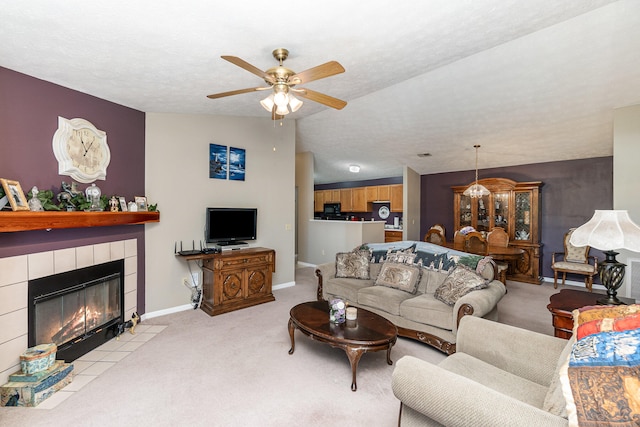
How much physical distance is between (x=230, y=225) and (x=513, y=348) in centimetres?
364

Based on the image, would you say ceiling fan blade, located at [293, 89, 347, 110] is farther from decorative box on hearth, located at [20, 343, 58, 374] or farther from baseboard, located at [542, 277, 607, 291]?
baseboard, located at [542, 277, 607, 291]

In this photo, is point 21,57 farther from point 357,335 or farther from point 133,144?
point 357,335

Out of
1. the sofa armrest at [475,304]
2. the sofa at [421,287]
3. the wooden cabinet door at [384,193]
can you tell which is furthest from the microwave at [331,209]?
the sofa armrest at [475,304]

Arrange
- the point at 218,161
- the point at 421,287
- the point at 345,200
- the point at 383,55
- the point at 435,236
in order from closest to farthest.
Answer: the point at 383,55 < the point at 421,287 < the point at 218,161 < the point at 435,236 < the point at 345,200

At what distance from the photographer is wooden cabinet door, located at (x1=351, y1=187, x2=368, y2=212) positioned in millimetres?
8547

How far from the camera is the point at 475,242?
5.10 m

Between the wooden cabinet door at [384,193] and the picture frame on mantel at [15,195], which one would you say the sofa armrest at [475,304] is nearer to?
the picture frame on mantel at [15,195]

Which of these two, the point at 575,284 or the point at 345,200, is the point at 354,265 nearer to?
the point at 575,284

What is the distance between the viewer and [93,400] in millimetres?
2139

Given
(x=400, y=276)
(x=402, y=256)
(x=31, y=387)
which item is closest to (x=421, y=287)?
(x=400, y=276)

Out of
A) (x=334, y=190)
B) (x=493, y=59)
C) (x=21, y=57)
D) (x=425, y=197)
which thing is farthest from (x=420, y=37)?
(x=334, y=190)

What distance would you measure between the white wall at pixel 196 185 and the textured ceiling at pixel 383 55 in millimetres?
333

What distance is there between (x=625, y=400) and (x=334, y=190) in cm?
844

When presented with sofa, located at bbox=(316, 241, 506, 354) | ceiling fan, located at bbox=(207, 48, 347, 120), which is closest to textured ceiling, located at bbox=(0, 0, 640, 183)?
ceiling fan, located at bbox=(207, 48, 347, 120)
